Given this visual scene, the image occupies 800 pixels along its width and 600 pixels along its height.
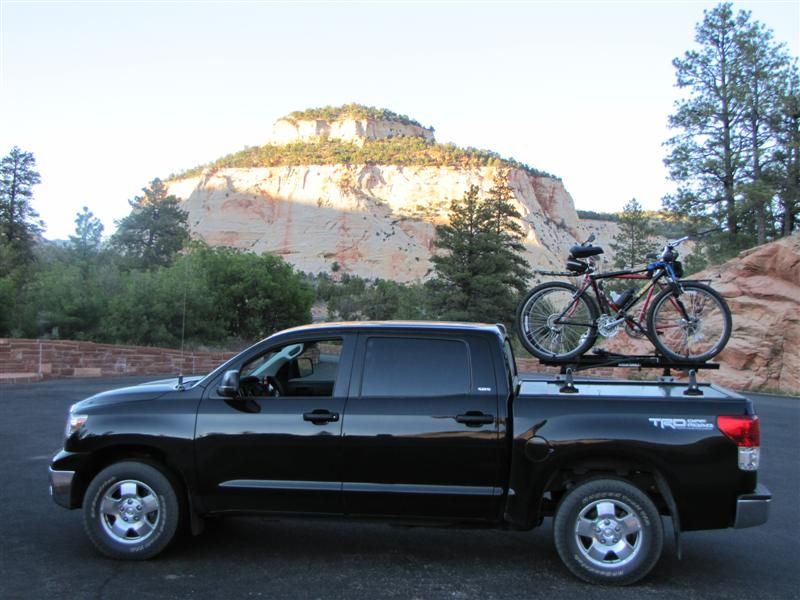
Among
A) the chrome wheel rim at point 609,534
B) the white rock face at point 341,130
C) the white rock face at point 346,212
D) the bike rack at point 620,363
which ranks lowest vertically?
the chrome wheel rim at point 609,534

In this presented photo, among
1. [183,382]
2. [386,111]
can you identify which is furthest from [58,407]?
[386,111]

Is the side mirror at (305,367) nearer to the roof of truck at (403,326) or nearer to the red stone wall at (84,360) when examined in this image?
the roof of truck at (403,326)

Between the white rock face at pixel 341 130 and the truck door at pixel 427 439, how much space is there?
12244cm

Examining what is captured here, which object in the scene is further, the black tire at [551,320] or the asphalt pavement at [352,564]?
the black tire at [551,320]

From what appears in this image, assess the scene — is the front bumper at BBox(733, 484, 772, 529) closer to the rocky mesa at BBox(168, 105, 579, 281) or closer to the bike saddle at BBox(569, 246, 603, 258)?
the bike saddle at BBox(569, 246, 603, 258)

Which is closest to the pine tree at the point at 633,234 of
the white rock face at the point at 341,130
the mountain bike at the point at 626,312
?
the mountain bike at the point at 626,312

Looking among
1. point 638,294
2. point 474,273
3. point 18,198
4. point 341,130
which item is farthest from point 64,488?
point 341,130

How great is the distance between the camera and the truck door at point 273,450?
5465 millimetres

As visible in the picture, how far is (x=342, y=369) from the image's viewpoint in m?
5.69

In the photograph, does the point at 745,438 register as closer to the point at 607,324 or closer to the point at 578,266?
the point at 607,324

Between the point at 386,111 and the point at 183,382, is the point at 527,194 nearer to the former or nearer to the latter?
the point at 386,111

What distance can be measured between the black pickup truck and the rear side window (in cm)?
1

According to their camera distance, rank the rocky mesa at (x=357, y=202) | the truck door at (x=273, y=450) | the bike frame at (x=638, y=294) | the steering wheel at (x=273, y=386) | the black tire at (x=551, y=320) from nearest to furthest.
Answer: the truck door at (x=273, y=450) → the steering wheel at (x=273, y=386) → the bike frame at (x=638, y=294) → the black tire at (x=551, y=320) → the rocky mesa at (x=357, y=202)

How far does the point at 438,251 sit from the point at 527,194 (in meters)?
24.8
